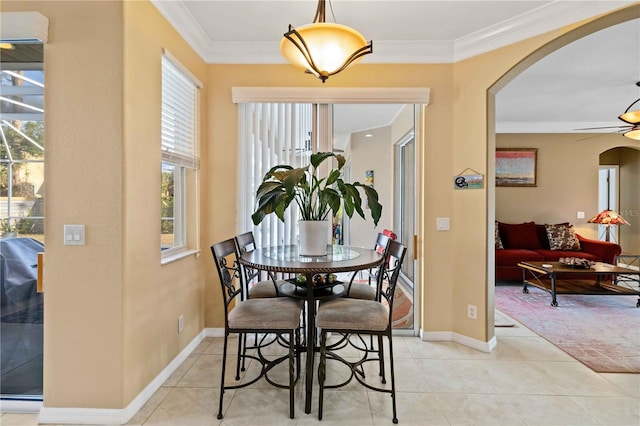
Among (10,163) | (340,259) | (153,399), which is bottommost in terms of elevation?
(153,399)

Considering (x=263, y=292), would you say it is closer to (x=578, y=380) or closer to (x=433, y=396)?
(x=433, y=396)

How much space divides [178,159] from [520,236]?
5546 mm

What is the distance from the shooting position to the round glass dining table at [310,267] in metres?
1.86

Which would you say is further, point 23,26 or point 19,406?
point 19,406

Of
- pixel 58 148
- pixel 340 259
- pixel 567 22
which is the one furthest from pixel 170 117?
pixel 567 22

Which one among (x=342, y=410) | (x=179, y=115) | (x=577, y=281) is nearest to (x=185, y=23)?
(x=179, y=115)

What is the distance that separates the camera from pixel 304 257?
214 centimetres

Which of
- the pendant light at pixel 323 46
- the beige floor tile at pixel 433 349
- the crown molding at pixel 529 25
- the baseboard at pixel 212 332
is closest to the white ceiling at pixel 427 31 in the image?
the crown molding at pixel 529 25

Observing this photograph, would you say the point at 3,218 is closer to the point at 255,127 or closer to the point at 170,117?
the point at 170,117

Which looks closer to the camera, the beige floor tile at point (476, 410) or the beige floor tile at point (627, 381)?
the beige floor tile at point (476, 410)

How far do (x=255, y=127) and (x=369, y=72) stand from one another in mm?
1197

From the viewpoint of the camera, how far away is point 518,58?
2549 mm

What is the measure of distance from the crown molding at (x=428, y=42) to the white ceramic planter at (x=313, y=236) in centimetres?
169

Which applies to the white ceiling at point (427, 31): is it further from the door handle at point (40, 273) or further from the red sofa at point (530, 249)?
the red sofa at point (530, 249)
